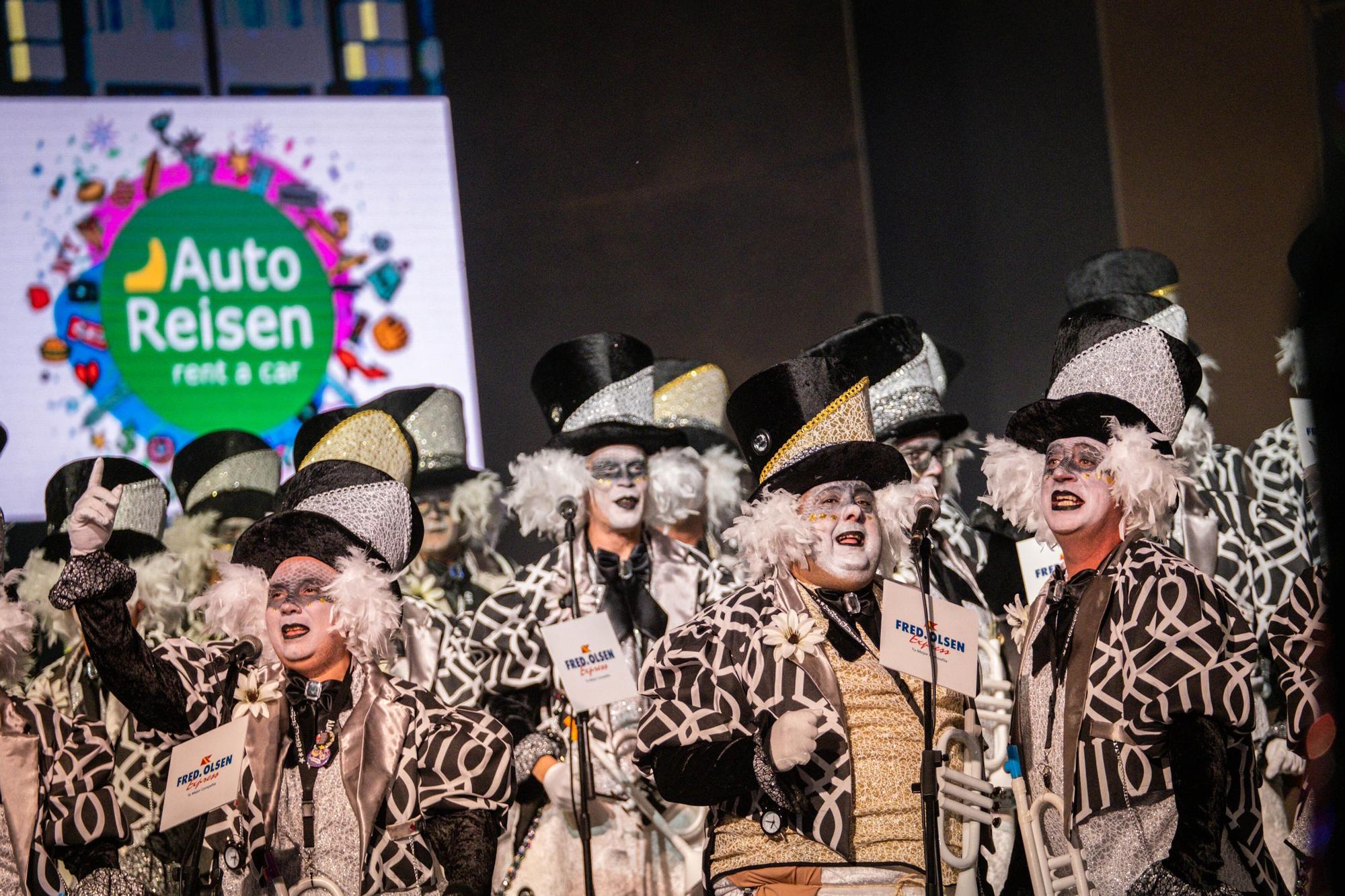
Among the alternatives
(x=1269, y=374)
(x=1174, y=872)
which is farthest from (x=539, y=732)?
(x=1269, y=374)

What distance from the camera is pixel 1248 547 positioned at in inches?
202

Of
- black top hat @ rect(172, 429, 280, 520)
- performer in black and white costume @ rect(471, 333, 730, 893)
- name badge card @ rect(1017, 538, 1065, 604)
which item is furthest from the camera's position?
black top hat @ rect(172, 429, 280, 520)

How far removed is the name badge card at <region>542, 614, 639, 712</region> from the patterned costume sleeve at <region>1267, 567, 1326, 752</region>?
1.61 meters

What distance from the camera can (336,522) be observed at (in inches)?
145

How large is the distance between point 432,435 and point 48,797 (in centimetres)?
268

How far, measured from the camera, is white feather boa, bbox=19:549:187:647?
17.7ft

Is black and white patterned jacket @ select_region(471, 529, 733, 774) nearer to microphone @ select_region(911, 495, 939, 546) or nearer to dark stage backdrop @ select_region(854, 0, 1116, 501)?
microphone @ select_region(911, 495, 939, 546)

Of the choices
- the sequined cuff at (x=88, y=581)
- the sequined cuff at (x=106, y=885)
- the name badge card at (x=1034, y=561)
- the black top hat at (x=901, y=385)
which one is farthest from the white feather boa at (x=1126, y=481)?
the sequined cuff at (x=106, y=885)

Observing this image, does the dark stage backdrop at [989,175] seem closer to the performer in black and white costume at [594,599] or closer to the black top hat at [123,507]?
the performer in black and white costume at [594,599]

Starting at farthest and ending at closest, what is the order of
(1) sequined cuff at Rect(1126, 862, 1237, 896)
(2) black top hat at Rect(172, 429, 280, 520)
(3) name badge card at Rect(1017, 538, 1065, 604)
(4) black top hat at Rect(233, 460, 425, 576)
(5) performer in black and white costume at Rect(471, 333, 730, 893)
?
(2) black top hat at Rect(172, 429, 280, 520)
(5) performer in black and white costume at Rect(471, 333, 730, 893)
(3) name badge card at Rect(1017, 538, 1065, 604)
(4) black top hat at Rect(233, 460, 425, 576)
(1) sequined cuff at Rect(1126, 862, 1237, 896)

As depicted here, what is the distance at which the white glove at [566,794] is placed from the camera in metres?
4.47

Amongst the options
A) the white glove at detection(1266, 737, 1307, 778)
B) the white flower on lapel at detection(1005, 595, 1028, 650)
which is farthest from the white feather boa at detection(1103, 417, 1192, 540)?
the white glove at detection(1266, 737, 1307, 778)

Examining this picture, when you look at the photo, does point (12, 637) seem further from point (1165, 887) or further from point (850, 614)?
point (1165, 887)

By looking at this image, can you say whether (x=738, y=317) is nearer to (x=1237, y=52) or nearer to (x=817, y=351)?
(x=1237, y=52)
